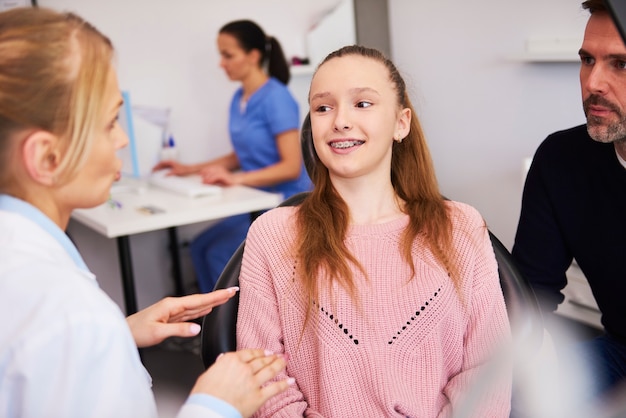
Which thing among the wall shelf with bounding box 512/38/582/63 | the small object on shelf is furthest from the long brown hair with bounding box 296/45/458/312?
the small object on shelf

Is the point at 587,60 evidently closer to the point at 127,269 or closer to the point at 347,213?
the point at 347,213

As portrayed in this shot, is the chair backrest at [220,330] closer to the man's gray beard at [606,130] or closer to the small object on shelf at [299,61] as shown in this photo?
the man's gray beard at [606,130]

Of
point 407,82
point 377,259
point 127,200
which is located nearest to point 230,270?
point 377,259

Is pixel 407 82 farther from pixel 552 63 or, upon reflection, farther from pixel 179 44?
pixel 179 44

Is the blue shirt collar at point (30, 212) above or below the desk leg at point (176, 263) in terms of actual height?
above

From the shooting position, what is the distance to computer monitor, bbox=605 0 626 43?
47 cm

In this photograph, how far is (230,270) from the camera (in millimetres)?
1143

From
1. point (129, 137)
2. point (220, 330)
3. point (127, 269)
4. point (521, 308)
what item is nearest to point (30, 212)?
point (220, 330)

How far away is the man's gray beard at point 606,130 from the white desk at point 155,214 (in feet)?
3.77

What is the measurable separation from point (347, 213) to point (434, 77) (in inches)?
73.0

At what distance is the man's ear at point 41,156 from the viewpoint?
0.71 meters

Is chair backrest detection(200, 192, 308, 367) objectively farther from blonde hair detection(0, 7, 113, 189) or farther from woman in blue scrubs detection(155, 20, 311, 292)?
woman in blue scrubs detection(155, 20, 311, 292)

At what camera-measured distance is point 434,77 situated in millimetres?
2910

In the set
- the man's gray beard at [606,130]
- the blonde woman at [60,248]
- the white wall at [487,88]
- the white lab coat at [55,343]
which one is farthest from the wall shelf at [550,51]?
the white lab coat at [55,343]
